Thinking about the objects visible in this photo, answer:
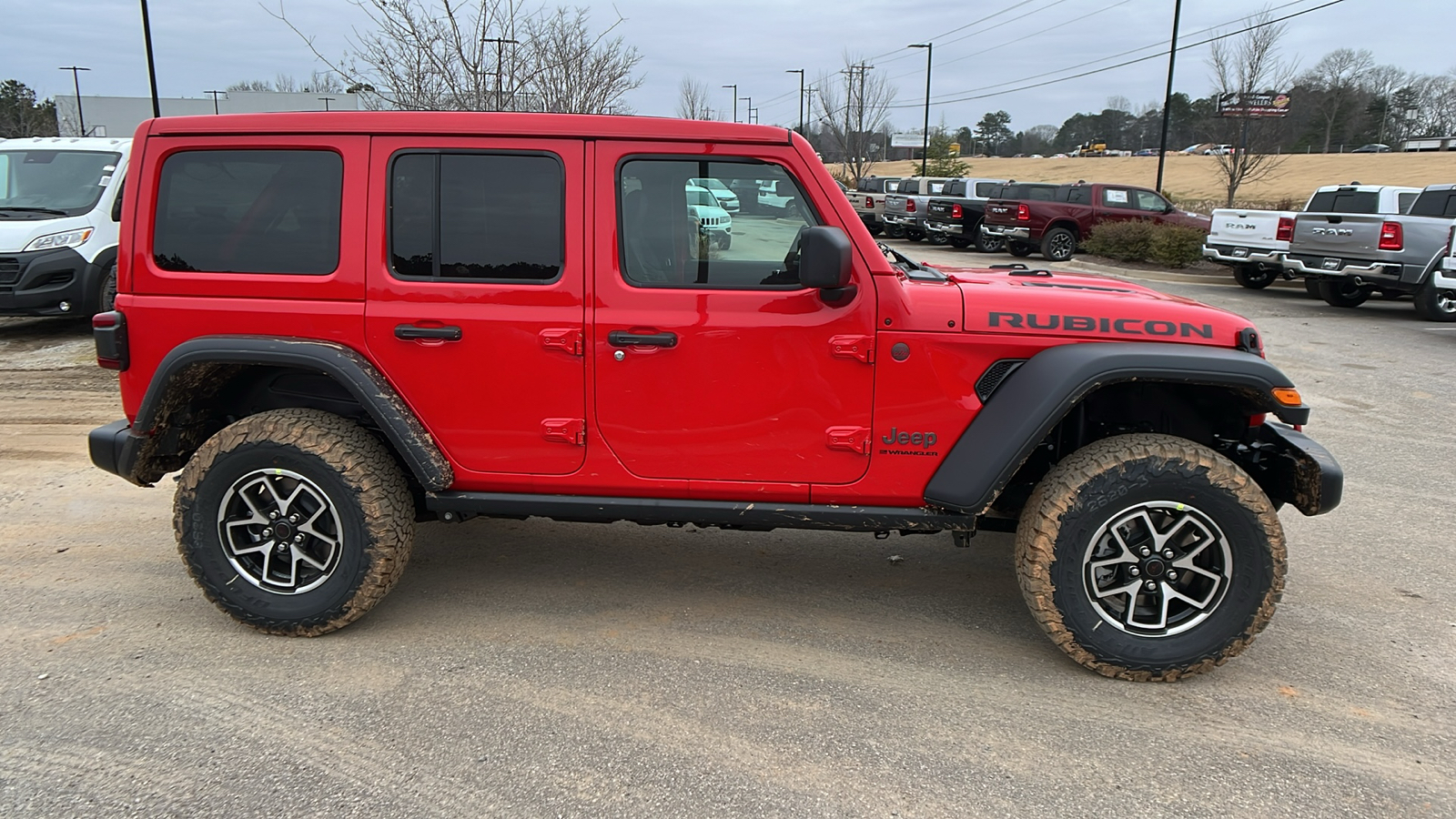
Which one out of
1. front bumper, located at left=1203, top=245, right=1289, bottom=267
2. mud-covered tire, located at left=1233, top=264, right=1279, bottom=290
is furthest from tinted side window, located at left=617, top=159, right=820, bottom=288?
mud-covered tire, located at left=1233, top=264, right=1279, bottom=290

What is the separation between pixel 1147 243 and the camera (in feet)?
59.8

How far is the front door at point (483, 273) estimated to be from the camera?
3.43 meters

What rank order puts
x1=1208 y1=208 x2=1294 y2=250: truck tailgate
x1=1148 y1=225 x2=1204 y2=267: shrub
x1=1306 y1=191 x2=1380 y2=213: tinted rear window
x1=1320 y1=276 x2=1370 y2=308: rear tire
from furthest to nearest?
x1=1148 y1=225 x2=1204 y2=267: shrub < x1=1208 y1=208 x2=1294 y2=250: truck tailgate < x1=1306 y1=191 x2=1380 y2=213: tinted rear window < x1=1320 y1=276 x2=1370 y2=308: rear tire

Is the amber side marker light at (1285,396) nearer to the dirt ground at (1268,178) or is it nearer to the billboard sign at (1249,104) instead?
the billboard sign at (1249,104)

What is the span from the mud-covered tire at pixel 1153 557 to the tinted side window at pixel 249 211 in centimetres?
289

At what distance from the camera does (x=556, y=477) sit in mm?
3576

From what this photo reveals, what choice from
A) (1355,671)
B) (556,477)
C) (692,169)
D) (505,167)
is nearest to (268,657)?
(556,477)

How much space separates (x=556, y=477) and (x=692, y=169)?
129cm

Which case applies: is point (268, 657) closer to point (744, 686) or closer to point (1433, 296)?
point (744, 686)

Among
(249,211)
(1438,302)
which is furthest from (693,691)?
(1438,302)

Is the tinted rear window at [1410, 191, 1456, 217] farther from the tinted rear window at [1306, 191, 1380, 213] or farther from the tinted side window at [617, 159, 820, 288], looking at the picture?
the tinted side window at [617, 159, 820, 288]

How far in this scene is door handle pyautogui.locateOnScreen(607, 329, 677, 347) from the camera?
11.1 feet

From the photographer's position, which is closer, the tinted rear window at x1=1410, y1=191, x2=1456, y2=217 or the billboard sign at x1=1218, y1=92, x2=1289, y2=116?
the tinted rear window at x1=1410, y1=191, x2=1456, y2=217

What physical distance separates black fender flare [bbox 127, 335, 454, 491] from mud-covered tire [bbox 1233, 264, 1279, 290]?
1538 cm
